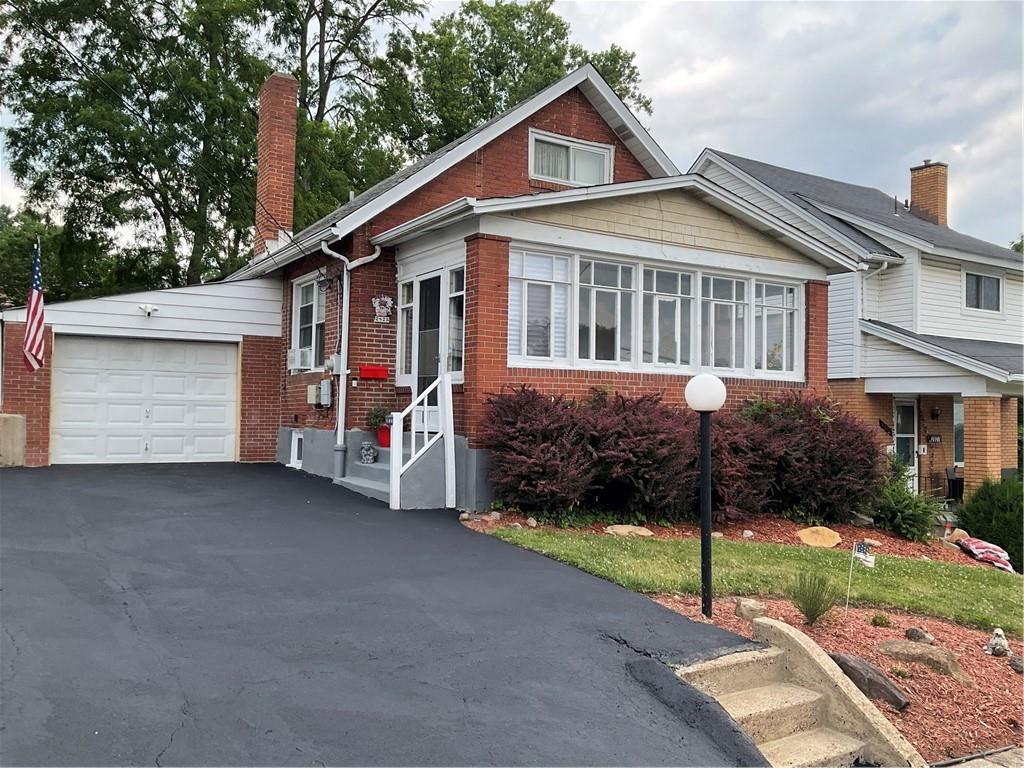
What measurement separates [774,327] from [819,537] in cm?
383

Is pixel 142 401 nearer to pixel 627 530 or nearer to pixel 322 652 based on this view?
pixel 627 530

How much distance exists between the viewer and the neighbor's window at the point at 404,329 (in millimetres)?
11547

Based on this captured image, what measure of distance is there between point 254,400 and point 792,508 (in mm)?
9238

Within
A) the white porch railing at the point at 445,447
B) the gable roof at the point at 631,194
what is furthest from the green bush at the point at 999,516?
the white porch railing at the point at 445,447

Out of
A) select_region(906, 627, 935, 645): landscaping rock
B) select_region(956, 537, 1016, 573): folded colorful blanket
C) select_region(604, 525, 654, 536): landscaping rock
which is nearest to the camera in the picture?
select_region(906, 627, 935, 645): landscaping rock

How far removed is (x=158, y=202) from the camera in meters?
22.5

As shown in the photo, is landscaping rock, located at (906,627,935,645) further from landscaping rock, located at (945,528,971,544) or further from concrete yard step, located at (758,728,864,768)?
landscaping rock, located at (945,528,971,544)

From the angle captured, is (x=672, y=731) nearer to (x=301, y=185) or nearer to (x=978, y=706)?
(x=978, y=706)

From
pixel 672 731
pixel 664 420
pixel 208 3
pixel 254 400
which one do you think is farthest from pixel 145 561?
pixel 208 3

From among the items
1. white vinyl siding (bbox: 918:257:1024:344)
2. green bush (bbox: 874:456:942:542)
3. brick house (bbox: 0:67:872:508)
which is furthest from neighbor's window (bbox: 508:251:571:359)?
white vinyl siding (bbox: 918:257:1024:344)

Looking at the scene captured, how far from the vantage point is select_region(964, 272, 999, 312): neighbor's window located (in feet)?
63.9

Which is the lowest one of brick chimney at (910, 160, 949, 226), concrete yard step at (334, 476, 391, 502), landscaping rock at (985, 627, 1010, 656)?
landscaping rock at (985, 627, 1010, 656)

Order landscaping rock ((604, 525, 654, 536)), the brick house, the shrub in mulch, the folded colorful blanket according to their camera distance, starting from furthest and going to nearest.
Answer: the folded colorful blanket, the shrub in mulch, the brick house, landscaping rock ((604, 525, 654, 536))

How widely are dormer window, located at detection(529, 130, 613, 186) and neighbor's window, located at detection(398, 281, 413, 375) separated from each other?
11.7ft
